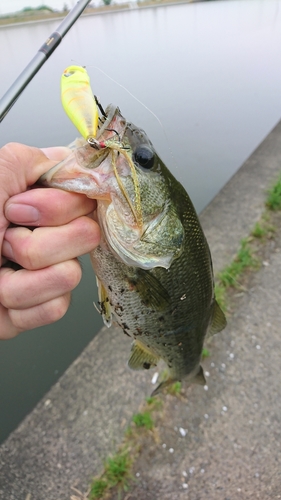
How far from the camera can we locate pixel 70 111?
0.90 m

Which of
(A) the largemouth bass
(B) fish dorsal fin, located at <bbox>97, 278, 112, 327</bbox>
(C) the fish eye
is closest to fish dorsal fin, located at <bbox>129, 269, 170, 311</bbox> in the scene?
(A) the largemouth bass

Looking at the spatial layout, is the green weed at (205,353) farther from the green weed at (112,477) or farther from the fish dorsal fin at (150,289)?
the fish dorsal fin at (150,289)

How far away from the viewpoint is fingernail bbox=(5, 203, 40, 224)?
38.1 inches

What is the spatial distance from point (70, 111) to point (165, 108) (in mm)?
4557

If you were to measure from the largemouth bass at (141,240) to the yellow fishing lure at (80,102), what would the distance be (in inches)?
1.3

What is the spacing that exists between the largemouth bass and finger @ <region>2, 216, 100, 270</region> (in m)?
0.08

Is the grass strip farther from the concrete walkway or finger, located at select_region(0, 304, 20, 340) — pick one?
finger, located at select_region(0, 304, 20, 340)

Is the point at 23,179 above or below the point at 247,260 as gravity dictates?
above

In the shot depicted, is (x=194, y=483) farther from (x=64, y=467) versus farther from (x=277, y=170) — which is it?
(x=277, y=170)

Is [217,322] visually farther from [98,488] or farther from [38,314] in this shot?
[98,488]

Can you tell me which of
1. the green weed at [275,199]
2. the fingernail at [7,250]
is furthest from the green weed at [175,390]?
the green weed at [275,199]

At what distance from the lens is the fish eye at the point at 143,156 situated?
3.45 feet

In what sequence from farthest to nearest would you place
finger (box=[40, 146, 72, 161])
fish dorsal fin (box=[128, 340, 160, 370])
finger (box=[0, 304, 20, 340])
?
fish dorsal fin (box=[128, 340, 160, 370]) < finger (box=[40, 146, 72, 161]) < finger (box=[0, 304, 20, 340])

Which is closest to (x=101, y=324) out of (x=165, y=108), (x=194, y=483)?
(x=194, y=483)
